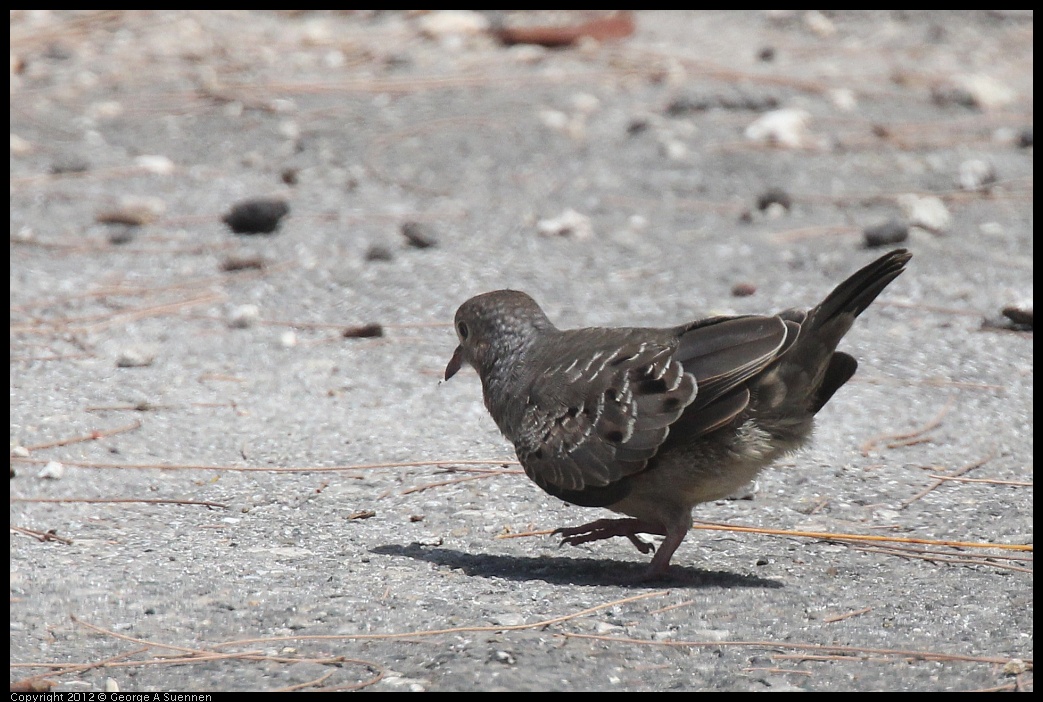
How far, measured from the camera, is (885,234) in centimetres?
789

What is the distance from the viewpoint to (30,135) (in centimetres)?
973

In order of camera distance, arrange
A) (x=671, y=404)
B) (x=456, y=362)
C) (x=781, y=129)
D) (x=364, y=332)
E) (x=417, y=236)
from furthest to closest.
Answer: (x=781, y=129) → (x=417, y=236) → (x=364, y=332) → (x=456, y=362) → (x=671, y=404)

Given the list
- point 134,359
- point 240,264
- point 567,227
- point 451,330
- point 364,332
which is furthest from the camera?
point 567,227

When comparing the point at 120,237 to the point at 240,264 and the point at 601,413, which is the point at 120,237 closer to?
the point at 240,264

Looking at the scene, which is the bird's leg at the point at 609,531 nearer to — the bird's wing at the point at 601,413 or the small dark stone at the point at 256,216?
the bird's wing at the point at 601,413

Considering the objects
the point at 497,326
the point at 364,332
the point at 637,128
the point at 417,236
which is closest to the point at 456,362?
the point at 497,326

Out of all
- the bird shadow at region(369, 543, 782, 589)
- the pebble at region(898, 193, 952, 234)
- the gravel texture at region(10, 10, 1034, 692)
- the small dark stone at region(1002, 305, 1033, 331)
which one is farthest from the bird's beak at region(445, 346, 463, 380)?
the pebble at region(898, 193, 952, 234)

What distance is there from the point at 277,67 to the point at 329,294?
15.1 ft

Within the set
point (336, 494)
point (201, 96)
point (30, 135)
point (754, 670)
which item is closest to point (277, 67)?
point (201, 96)

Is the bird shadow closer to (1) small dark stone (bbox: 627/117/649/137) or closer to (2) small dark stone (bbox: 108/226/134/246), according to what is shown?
(2) small dark stone (bbox: 108/226/134/246)

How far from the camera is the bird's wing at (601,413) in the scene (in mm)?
4176

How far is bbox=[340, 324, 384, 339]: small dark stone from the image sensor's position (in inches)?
265

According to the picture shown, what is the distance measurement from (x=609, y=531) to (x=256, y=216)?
4.49m

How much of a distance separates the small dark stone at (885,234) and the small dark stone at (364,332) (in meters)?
3.17
